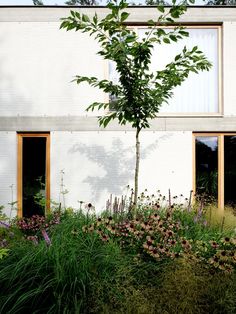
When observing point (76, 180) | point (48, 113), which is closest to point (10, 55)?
point (48, 113)

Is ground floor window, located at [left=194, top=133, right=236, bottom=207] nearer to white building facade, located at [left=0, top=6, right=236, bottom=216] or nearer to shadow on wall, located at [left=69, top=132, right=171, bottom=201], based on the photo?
white building facade, located at [left=0, top=6, right=236, bottom=216]

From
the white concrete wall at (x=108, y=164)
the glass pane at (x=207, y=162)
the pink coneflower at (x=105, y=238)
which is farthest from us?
the glass pane at (x=207, y=162)

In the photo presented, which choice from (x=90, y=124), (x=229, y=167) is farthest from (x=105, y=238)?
(x=229, y=167)

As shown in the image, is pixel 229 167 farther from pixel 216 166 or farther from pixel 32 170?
pixel 32 170

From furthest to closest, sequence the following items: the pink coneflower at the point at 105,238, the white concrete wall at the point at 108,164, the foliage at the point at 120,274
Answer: the white concrete wall at the point at 108,164
the pink coneflower at the point at 105,238
the foliage at the point at 120,274

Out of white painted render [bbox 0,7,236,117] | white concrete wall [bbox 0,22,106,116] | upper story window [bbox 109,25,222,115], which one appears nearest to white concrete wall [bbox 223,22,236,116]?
white painted render [bbox 0,7,236,117]

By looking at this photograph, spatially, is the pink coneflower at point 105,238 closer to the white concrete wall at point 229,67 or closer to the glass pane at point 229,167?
the glass pane at point 229,167

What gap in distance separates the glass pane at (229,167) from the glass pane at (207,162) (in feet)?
0.75

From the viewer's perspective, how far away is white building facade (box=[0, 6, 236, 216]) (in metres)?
7.50

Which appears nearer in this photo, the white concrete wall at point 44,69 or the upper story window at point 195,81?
the white concrete wall at point 44,69

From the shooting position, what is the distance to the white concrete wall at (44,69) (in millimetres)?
7547

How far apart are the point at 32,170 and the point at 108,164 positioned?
5.69 ft

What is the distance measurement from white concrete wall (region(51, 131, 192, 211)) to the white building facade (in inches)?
0.9

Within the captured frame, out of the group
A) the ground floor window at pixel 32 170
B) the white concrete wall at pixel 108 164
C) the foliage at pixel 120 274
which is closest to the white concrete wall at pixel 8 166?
the ground floor window at pixel 32 170
